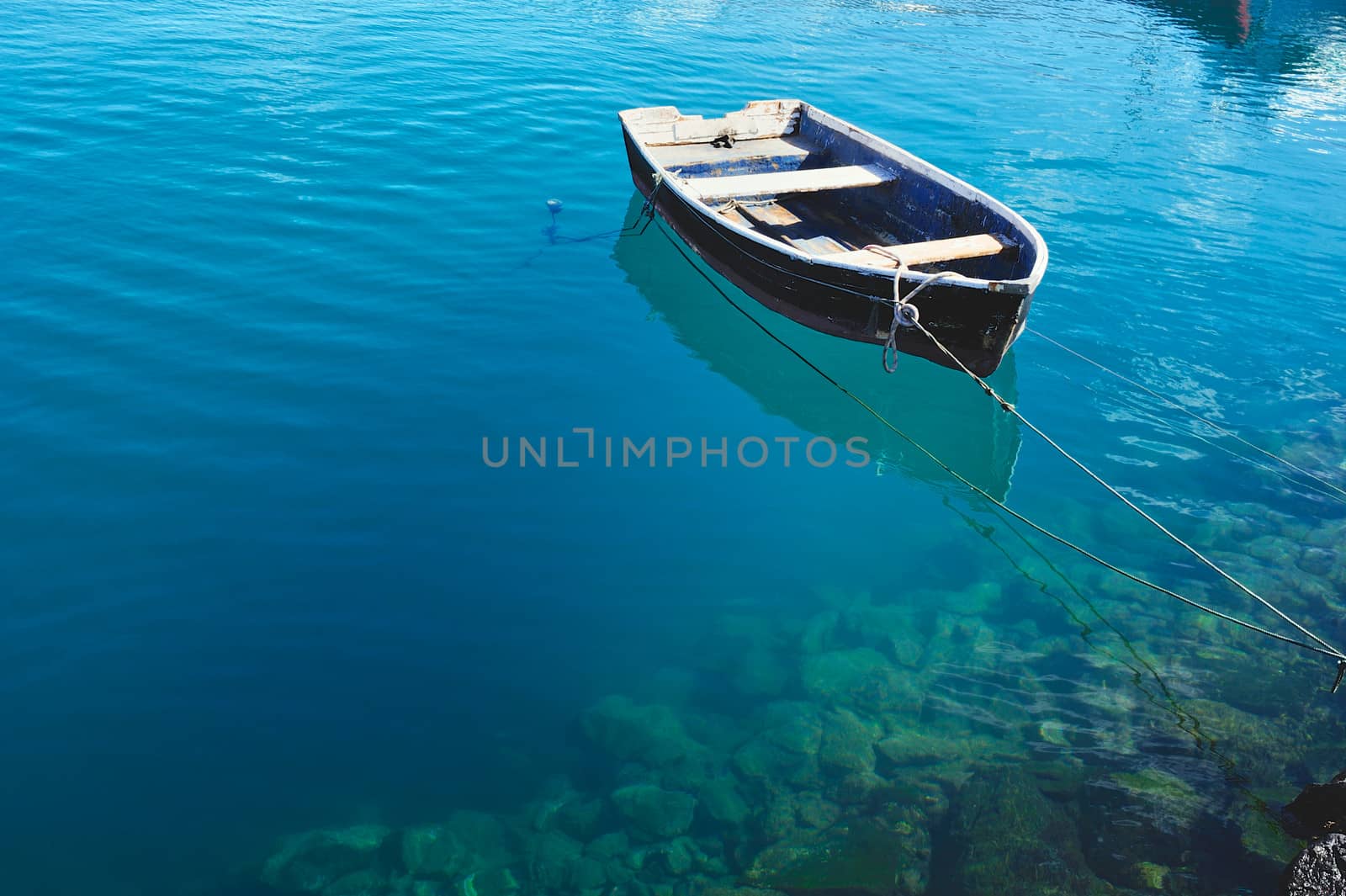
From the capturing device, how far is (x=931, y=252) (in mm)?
10586

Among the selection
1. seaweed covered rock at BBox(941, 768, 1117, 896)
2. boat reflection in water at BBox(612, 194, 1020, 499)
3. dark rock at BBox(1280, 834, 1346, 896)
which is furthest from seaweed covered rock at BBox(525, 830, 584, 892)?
boat reflection in water at BBox(612, 194, 1020, 499)

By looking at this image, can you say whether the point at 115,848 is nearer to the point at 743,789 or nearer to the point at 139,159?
the point at 743,789

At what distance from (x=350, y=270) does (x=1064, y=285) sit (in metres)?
11.3

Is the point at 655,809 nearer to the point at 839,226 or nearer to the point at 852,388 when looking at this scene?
the point at 852,388

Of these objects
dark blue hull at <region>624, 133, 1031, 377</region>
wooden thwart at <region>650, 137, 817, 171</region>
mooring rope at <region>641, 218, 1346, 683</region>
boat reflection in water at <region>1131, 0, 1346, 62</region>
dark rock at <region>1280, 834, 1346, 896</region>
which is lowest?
dark rock at <region>1280, 834, 1346, 896</region>

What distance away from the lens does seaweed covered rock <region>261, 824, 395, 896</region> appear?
20.2 feet

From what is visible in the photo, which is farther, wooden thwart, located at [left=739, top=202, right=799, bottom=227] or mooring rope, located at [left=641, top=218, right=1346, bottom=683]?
wooden thwart, located at [left=739, top=202, right=799, bottom=227]

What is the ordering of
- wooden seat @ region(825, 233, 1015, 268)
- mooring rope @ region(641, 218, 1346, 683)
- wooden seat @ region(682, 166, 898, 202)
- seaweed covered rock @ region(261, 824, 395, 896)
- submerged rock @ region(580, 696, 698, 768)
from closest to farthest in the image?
seaweed covered rock @ region(261, 824, 395, 896) → submerged rock @ region(580, 696, 698, 768) → mooring rope @ region(641, 218, 1346, 683) → wooden seat @ region(825, 233, 1015, 268) → wooden seat @ region(682, 166, 898, 202)

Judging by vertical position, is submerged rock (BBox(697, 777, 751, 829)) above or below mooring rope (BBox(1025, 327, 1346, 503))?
below

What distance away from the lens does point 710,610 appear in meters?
8.34

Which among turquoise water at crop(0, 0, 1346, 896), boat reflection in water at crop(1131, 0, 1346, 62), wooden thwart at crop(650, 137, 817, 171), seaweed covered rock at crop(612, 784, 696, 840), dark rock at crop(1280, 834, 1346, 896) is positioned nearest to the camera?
dark rock at crop(1280, 834, 1346, 896)

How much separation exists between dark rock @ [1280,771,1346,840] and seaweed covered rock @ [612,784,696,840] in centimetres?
466

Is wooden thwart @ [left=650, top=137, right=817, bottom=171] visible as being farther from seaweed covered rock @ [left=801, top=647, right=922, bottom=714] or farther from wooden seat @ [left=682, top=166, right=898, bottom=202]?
seaweed covered rock @ [left=801, top=647, right=922, bottom=714]

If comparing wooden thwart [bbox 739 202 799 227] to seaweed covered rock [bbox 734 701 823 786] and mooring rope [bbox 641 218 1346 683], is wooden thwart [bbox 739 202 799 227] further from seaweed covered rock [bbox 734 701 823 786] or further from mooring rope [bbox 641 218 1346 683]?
seaweed covered rock [bbox 734 701 823 786]
